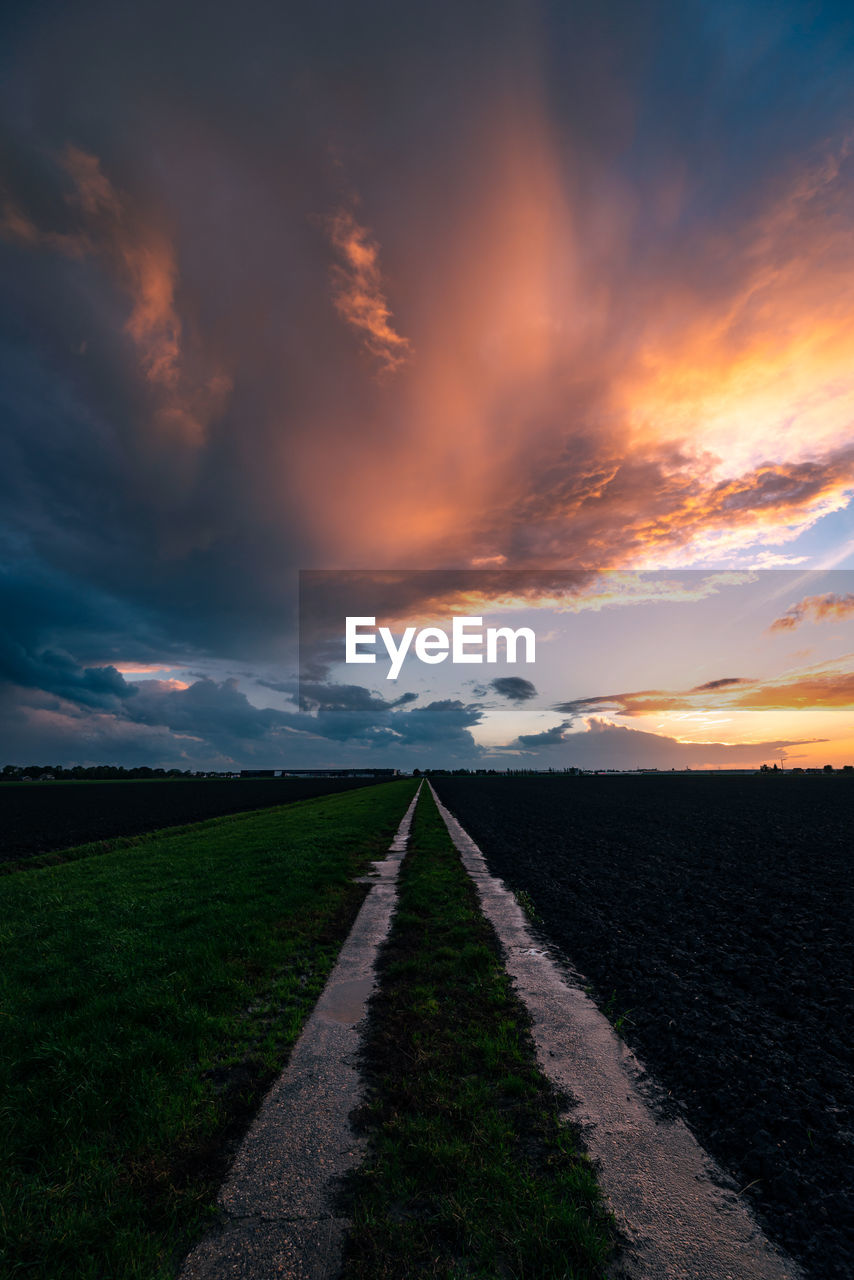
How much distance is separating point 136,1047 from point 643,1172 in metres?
6.28

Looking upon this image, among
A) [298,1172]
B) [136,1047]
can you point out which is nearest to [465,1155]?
[298,1172]

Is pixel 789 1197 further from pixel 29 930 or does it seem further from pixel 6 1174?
pixel 29 930

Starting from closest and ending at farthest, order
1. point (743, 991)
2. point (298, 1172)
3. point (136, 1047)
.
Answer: point (298, 1172) → point (136, 1047) → point (743, 991)

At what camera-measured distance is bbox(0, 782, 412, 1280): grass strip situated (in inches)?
181

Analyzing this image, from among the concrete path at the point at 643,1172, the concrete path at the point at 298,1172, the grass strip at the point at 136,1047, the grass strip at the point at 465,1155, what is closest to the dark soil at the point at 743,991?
the concrete path at the point at 643,1172

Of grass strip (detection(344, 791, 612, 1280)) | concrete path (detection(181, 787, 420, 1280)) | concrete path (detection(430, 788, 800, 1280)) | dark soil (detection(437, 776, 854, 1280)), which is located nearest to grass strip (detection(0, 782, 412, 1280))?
concrete path (detection(181, 787, 420, 1280))

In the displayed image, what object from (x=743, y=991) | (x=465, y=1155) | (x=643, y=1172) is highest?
(x=465, y=1155)

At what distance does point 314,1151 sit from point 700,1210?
3648 millimetres

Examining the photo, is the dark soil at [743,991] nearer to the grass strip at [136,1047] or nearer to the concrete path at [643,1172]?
the concrete path at [643,1172]

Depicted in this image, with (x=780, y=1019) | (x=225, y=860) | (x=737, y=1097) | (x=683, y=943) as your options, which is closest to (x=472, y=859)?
(x=225, y=860)

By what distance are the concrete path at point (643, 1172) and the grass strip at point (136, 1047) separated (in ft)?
12.2

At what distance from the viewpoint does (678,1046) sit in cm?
763

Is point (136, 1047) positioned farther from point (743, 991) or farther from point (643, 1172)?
point (743, 991)

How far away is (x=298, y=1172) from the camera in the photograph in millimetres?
5145
